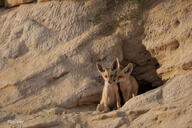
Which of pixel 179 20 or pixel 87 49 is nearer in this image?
pixel 179 20

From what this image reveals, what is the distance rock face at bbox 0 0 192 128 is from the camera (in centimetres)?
911

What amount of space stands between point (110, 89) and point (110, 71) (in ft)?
1.30

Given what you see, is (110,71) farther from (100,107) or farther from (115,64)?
(100,107)

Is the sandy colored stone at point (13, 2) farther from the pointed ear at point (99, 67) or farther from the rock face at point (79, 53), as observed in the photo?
the pointed ear at point (99, 67)

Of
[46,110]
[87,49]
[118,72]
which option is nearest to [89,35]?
[87,49]

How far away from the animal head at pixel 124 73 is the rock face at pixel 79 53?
0.43 metres

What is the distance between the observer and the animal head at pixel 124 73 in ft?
31.6

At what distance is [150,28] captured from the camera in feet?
32.4

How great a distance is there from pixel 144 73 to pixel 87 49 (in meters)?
1.37

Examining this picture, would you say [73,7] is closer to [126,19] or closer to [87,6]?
[87,6]

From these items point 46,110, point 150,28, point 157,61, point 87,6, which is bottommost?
point 46,110

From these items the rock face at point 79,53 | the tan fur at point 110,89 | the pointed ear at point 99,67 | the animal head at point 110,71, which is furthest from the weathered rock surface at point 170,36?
the pointed ear at point 99,67

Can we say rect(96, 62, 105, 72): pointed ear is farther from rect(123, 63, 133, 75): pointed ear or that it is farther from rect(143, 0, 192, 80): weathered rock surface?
rect(143, 0, 192, 80): weathered rock surface

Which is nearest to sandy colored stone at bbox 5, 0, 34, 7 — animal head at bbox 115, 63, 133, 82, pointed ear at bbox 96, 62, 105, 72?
pointed ear at bbox 96, 62, 105, 72
